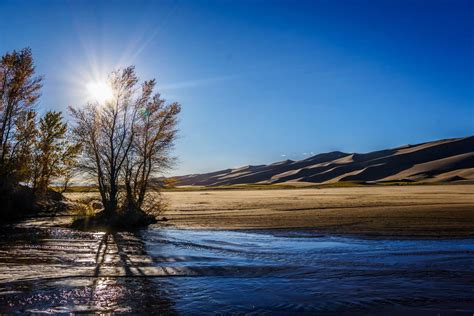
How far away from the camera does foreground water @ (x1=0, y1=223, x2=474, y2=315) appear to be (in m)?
8.69

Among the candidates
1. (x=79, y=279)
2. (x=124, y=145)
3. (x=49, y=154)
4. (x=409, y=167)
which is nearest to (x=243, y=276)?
(x=79, y=279)

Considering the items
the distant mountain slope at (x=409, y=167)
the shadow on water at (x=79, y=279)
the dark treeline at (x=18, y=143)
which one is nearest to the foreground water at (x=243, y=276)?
the shadow on water at (x=79, y=279)

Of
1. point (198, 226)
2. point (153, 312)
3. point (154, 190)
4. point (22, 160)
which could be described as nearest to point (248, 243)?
point (198, 226)

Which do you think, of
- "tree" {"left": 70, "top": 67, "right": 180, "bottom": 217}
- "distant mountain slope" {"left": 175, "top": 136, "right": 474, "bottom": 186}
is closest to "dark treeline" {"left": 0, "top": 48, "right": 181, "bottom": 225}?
"tree" {"left": 70, "top": 67, "right": 180, "bottom": 217}

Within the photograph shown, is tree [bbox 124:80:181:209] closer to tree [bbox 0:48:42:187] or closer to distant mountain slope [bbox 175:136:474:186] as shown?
tree [bbox 0:48:42:187]

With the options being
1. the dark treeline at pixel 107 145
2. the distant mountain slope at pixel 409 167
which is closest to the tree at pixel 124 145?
the dark treeline at pixel 107 145

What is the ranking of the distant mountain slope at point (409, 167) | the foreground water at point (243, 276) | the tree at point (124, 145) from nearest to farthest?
1. the foreground water at point (243, 276)
2. the tree at point (124, 145)
3. the distant mountain slope at point (409, 167)

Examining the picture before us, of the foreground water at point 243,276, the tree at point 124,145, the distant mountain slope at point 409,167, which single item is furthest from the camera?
the distant mountain slope at point 409,167

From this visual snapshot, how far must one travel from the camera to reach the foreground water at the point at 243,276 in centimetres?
869

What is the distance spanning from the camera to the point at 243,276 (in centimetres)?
1150

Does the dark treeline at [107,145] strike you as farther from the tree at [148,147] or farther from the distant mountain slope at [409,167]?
the distant mountain slope at [409,167]

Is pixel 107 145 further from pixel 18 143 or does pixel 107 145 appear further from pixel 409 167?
pixel 409 167

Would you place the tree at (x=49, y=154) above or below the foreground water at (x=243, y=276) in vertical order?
above

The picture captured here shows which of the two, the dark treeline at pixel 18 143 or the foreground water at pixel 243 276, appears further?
the dark treeline at pixel 18 143
